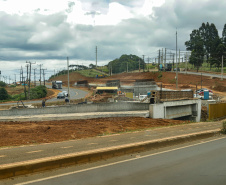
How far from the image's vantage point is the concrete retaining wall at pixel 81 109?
974 inches

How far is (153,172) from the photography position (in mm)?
7703

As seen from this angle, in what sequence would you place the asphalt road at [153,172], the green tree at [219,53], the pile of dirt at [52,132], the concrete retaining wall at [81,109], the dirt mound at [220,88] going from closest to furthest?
the asphalt road at [153,172], the pile of dirt at [52,132], the concrete retaining wall at [81,109], the dirt mound at [220,88], the green tree at [219,53]

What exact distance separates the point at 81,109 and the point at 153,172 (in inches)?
778

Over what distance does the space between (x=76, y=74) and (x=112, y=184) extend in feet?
475

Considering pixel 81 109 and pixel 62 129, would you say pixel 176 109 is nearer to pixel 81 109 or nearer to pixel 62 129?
pixel 81 109

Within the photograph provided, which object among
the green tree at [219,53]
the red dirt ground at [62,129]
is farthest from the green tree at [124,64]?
the red dirt ground at [62,129]

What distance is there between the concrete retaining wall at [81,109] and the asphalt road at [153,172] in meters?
16.8

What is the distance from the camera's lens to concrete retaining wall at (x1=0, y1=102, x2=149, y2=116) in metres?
24.7

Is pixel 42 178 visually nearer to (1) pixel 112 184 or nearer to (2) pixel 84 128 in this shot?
(1) pixel 112 184

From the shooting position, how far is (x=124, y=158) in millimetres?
9570

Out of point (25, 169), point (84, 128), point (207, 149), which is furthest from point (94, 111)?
point (25, 169)

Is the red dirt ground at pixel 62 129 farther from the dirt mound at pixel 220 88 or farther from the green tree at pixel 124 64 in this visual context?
the green tree at pixel 124 64

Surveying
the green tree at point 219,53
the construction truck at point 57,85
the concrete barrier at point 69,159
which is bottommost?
the concrete barrier at point 69,159

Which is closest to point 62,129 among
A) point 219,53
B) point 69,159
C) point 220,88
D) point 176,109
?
point 69,159
